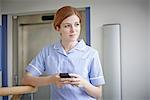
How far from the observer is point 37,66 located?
41.0 inches

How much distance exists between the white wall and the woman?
210 cm

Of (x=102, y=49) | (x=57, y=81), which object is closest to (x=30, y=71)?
(x=57, y=81)

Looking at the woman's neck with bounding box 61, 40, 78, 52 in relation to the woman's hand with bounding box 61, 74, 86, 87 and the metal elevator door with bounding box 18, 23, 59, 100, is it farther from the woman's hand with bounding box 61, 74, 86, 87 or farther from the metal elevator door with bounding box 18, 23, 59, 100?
the metal elevator door with bounding box 18, 23, 59, 100

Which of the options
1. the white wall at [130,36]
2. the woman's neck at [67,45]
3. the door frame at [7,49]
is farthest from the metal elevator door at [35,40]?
the woman's neck at [67,45]

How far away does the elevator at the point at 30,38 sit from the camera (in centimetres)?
371

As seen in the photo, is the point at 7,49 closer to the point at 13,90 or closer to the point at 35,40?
the point at 35,40

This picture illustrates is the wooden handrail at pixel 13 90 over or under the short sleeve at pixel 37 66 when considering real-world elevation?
under

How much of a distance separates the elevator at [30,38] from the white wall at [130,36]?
2.97ft

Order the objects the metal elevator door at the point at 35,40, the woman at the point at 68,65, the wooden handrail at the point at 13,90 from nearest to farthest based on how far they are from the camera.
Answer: the wooden handrail at the point at 13,90 → the woman at the point at 68,65 → the metal elevator door at the point at 35,40

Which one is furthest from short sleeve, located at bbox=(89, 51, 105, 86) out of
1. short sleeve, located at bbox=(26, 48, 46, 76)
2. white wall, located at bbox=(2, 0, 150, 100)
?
white wall, located at bbox=(2, 0, 150, 100)

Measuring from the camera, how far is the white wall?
2969mm

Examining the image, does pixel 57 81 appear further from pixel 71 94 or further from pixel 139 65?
pixel 139 65

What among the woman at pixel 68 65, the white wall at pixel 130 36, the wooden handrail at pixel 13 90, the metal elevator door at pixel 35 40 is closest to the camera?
the wooden handrail at pixel 13 90

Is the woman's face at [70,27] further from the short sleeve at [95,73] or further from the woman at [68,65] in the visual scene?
the short sleeve at [95,73]
